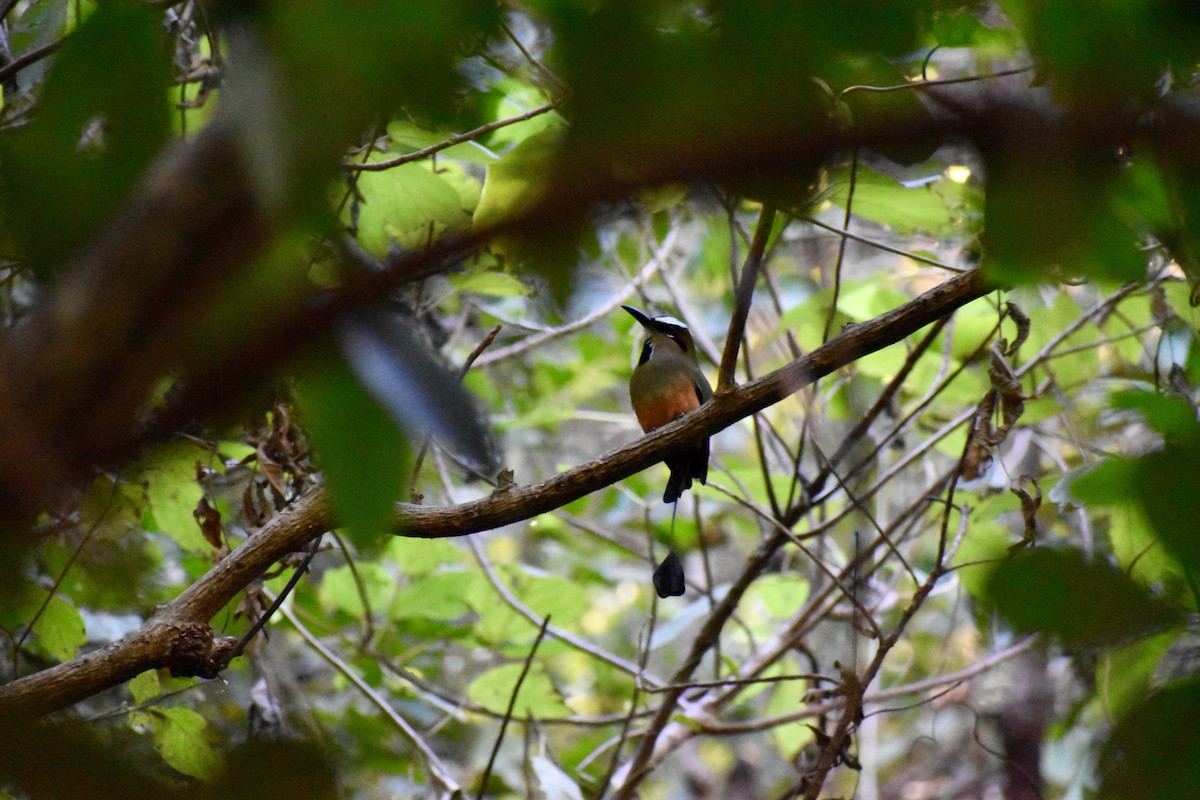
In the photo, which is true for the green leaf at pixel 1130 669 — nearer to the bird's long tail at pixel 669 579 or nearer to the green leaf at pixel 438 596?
the bird's long tail at pixel 669 579

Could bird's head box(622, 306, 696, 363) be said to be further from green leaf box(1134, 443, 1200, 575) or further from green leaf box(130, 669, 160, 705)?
green leaf box(1134, 443, 1200, 575)

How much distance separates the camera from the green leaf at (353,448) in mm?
433

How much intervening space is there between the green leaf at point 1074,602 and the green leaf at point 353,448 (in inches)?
13.8

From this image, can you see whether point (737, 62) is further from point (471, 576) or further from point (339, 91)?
point (471, 576)

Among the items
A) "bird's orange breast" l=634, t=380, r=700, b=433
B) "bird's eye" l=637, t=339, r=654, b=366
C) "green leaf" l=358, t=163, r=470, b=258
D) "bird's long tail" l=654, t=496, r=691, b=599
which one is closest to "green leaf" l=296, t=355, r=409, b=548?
"green leaf" l=358, t=163, r=470, b=258

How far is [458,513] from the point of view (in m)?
1.74

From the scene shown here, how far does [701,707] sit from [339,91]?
9.92 ft

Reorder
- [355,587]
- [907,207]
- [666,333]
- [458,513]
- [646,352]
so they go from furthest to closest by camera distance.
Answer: [646,352] → [666,333] → [355,587] → [907,207] → [458,513]

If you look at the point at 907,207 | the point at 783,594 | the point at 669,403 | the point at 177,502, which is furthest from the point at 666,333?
the point at 177,502

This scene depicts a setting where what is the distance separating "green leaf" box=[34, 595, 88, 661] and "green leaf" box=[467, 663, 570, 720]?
1.30 metres

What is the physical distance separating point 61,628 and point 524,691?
1.40 metres

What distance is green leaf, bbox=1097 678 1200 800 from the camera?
0.56m

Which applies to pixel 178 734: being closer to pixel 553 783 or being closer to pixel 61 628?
pixel 61 628

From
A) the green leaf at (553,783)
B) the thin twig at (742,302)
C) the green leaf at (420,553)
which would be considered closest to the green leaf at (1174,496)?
the thin twig at (742,302)
